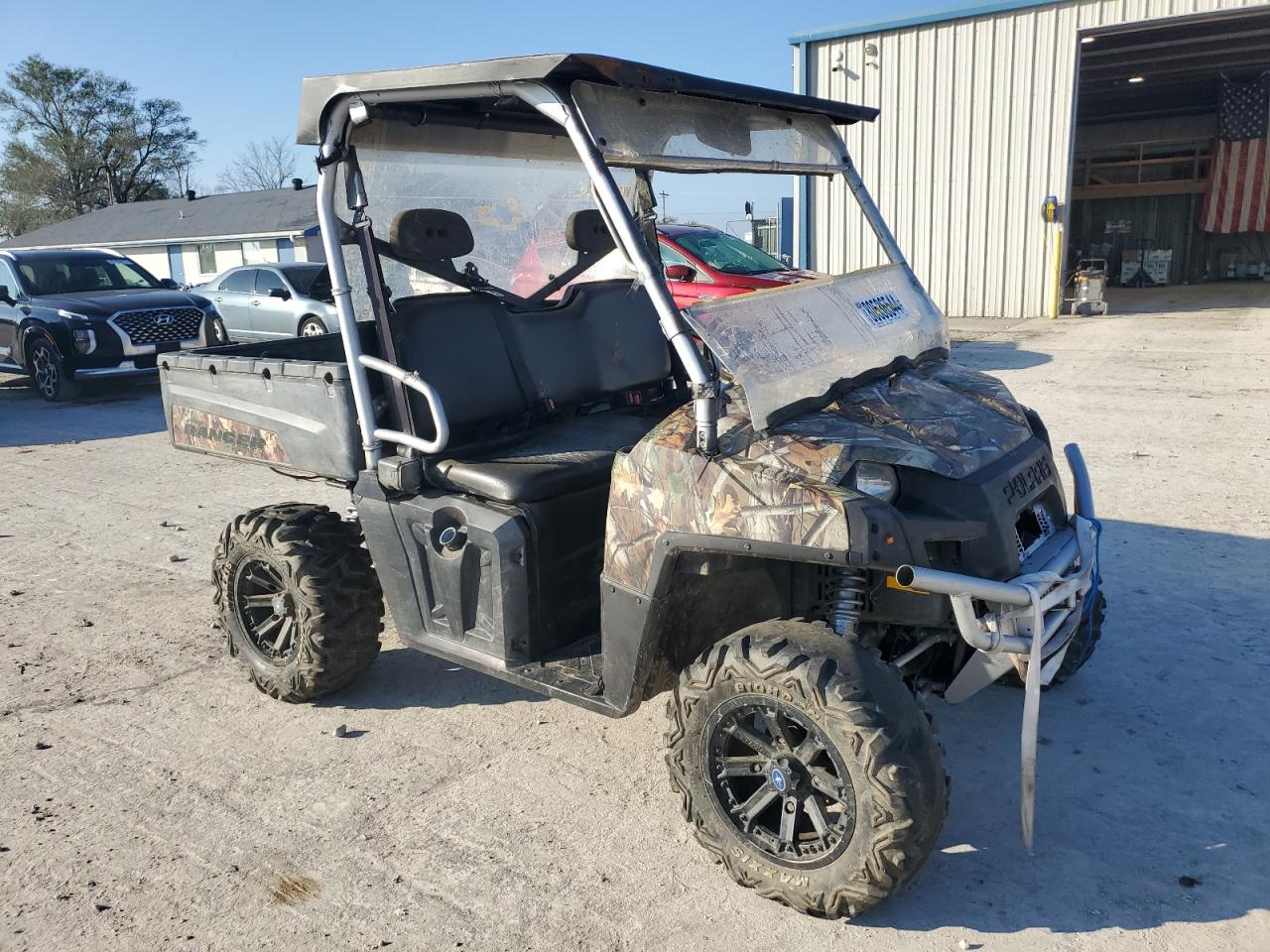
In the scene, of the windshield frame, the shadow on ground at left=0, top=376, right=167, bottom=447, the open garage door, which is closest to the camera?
the shadow on ground at left=0, top=376, right=167, bottom=447

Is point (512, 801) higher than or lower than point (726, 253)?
lower

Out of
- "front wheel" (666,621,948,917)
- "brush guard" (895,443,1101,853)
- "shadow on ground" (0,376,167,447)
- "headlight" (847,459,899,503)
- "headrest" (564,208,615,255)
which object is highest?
"headrest" (564,208,615,255)

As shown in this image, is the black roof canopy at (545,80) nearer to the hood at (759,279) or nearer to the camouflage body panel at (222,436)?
the camouflage body panel at (222,436)

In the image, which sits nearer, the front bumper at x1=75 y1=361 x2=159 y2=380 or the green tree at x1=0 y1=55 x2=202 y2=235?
the front bumper at x1=75 y1=361 x2=159 y2=380

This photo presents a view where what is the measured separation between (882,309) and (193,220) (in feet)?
125

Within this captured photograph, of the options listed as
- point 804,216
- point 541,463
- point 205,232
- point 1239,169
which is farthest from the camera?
point 205,232

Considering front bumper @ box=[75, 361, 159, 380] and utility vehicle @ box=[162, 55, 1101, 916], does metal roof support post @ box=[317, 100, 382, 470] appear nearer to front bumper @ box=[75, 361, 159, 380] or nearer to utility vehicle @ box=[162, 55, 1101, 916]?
utility vehicle @ box=[162, 55, 1101, 916]

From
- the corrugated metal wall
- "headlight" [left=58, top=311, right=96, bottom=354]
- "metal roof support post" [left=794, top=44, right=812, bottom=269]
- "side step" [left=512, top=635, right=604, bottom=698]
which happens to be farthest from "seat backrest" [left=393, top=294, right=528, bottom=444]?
"metal roof support post" [left=794, top=44, right=812, bottom=269]

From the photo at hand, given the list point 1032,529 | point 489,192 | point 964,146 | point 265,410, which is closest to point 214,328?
point 265,410

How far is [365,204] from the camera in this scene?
12.1 ft

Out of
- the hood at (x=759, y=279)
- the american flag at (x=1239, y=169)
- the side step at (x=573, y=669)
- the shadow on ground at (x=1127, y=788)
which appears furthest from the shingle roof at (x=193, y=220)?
the shadow on ground at (x=1127, y=788)

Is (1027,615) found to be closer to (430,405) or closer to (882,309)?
(882,309)

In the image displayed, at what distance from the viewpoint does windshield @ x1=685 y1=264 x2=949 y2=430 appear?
2982mm

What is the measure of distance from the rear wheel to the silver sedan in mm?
9713
